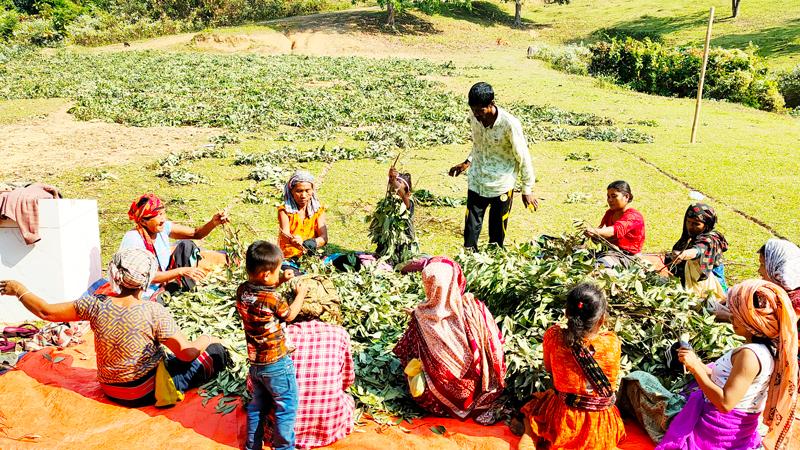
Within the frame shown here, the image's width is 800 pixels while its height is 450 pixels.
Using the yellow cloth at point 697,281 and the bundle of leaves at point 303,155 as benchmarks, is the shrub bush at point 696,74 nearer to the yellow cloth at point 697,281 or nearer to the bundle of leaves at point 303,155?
the bundle of leaves at point 303,155

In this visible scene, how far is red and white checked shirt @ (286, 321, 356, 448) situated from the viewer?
3.54 meters

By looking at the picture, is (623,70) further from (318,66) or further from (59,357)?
(59,357)

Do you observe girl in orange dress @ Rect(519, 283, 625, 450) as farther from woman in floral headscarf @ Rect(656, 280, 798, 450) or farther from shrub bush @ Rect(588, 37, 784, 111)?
shrub bush @ Rect(588, 37, 784, 111)

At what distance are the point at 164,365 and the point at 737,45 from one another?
104 ft

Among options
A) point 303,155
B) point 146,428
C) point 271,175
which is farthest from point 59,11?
point 146,428

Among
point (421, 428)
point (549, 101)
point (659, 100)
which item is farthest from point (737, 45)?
point (421, 428)

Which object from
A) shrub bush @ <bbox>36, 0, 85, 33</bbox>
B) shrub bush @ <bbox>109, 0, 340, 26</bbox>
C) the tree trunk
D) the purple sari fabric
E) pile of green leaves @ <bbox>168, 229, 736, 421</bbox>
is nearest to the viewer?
the purple sari fabric

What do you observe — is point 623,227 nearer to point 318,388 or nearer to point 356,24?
point 318,388

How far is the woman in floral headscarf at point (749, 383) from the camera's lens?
2.94 metres

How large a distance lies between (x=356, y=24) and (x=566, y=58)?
1295 cm

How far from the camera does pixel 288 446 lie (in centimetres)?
345

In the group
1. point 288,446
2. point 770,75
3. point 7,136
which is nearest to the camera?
point 288,446

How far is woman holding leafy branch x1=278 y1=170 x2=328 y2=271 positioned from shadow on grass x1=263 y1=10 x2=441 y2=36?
27247 millimetres

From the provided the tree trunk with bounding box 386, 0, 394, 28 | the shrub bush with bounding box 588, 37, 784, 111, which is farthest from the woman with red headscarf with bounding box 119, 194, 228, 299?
the tree trunk with bounding box 386, 0, 394, 28
